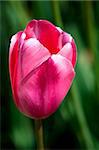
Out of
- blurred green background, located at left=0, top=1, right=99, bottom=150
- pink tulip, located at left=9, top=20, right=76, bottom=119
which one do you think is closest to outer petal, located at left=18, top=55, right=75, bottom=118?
pink tulip, located at left=9, top=20, right=76, bottom=119

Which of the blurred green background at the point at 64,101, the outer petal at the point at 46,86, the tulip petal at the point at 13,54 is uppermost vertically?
the tulip petal at the point at 13,54

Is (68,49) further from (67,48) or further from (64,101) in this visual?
(64,101)

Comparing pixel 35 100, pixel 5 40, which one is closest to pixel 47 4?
pixel 5 40

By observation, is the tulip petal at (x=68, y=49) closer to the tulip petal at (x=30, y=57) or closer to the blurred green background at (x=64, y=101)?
the tulip petal at (x=30, y=57)

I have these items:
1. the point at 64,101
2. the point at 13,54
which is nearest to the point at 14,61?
the point at 13,54

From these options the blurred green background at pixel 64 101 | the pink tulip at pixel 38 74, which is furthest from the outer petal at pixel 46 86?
the blurred green background at pixel 64 101

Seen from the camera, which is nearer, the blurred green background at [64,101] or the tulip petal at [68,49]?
the tulip petal at [68,49]

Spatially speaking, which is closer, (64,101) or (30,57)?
(30,57)
